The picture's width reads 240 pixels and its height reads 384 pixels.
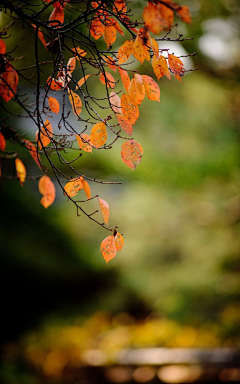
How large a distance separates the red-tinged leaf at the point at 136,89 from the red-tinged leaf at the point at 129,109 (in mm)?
16

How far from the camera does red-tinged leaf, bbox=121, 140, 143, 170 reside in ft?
2.42

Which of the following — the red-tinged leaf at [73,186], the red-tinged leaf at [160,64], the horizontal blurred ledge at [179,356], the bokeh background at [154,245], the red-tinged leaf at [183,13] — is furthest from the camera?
the bokeh background at [154,245]

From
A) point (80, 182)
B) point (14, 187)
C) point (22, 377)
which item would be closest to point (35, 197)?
point (14, 187)

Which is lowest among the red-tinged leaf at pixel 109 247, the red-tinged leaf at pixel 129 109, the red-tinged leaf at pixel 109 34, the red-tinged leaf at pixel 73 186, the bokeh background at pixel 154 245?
the red-tinged leaf at pixel 109 247

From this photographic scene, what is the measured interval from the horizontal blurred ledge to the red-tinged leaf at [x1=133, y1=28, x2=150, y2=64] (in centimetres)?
239

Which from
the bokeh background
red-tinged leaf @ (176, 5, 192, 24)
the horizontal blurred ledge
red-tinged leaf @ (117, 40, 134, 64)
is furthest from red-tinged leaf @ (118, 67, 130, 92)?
the horizontal blurred ledge

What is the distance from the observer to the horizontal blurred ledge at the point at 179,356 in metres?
2.35

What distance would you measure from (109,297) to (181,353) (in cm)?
125

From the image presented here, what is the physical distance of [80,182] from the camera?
0.77 m

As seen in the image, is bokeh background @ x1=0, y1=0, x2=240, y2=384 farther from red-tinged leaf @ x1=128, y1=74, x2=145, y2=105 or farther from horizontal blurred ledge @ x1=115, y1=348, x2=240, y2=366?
red-tinged leaf @ x1=128, y1=74, x2=145, y2=105

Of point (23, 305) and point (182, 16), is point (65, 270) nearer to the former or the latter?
point (23, 305)

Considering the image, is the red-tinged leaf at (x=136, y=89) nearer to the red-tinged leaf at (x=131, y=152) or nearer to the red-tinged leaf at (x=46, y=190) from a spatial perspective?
the red-tinged leaf at (x=131, y=152)

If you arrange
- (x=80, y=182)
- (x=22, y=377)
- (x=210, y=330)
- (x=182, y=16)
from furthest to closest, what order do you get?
(x=210, y=330), (x=22, y=377), (x=80, y=182), (x=182, y=16)

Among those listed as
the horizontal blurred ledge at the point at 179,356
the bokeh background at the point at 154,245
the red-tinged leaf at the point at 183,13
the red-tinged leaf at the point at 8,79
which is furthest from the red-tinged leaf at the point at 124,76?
the horizontal blurred ledge at the point at 179,356
